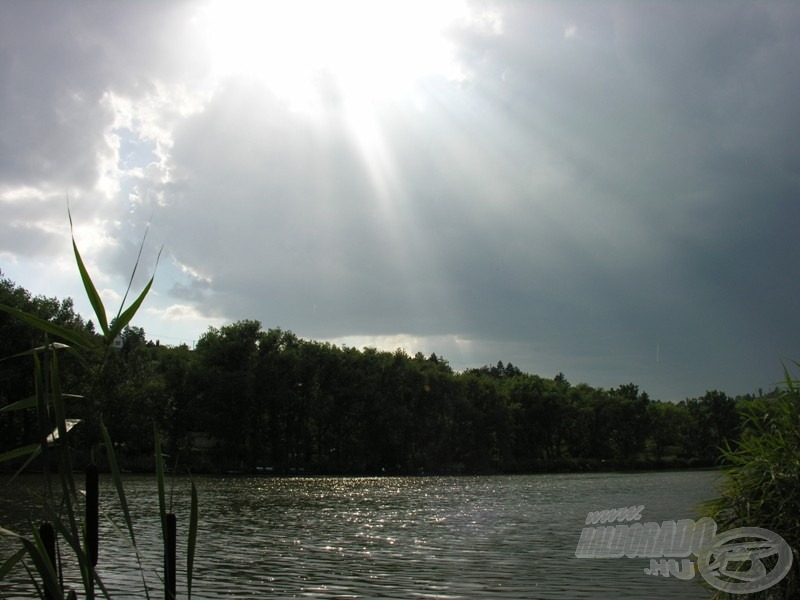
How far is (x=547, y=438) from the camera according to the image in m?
133

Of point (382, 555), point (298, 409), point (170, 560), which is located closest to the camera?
point (170, 560)

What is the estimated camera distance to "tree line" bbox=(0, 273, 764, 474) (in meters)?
79.4

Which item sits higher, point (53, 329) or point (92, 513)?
point (53, 329)

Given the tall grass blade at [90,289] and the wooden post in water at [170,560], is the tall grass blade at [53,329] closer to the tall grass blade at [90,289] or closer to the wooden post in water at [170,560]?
the tall grass blade at [90,289]

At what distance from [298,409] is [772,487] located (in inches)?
3684

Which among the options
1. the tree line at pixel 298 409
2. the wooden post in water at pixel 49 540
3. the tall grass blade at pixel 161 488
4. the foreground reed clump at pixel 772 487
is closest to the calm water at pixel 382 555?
the foreground reed clump at pixel 772 487

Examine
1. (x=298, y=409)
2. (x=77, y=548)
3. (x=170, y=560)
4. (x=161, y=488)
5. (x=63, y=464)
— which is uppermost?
(x=298, y=409)

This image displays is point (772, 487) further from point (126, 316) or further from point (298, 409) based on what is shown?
point (298, 409)

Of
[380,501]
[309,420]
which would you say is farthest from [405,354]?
[380,501]

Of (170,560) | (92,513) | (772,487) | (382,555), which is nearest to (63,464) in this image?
(92,513)

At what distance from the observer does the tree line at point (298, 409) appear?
7944 cm

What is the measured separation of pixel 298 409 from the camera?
98.8 metres

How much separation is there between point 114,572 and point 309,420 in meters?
84.9

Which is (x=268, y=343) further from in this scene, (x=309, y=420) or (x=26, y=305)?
(x=26, y=305)
